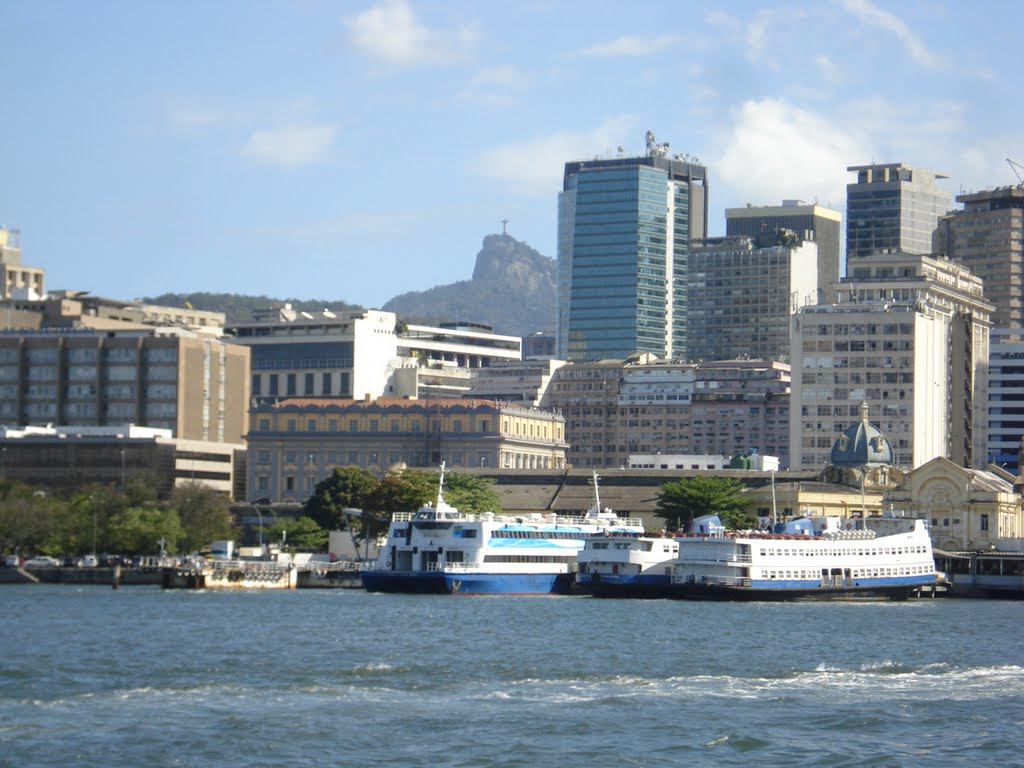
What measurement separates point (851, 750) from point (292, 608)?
67011mm

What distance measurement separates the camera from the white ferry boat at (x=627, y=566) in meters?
150

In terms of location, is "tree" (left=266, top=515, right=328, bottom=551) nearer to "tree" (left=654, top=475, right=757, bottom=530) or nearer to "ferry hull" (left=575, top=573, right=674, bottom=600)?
"tree" (left=654, top=475, right=757, bottom=530)

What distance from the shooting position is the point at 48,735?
204 feet

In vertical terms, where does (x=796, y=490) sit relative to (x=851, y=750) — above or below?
above

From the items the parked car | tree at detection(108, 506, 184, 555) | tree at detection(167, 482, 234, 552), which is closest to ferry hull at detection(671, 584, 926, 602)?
tree at detection(108, 506, 184, 555)

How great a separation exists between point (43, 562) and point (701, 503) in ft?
180

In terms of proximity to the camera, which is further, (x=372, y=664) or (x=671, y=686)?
(x=372, y=664)

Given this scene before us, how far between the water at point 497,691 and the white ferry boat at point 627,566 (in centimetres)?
3169

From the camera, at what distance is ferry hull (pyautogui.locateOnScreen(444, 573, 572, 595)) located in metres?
152

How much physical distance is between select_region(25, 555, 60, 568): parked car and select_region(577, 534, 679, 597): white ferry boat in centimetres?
4630

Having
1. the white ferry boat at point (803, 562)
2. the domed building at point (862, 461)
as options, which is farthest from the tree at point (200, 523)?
the domed building at point (862, 461)

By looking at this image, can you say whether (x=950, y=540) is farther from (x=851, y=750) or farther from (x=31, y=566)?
(x=851, y=750)

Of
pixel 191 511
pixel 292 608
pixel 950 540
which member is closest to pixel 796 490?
pixel 950 540

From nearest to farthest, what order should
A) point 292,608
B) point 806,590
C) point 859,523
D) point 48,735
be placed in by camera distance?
point 48,735 < point 292,608 < point 806,590 < point 859,523
